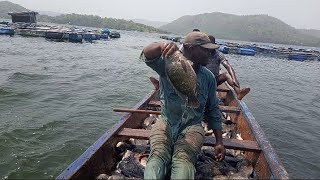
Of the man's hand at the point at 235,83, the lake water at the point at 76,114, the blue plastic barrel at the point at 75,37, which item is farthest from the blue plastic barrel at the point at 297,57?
the man's hand at the point at 235,83

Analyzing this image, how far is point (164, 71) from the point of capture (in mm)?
4320

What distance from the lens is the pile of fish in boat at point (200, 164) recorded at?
4.85 m

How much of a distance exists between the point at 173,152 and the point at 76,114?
701 centimetres

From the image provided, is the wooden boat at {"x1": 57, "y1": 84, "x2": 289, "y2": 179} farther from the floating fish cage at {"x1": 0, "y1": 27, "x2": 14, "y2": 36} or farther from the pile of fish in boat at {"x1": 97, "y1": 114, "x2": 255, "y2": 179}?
the floating fish cage at {"x1": 0, "y1": 27, "x2": 14, "y2": 36}

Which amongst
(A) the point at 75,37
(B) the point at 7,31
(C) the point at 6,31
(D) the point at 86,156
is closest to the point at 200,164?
(D) the point at 86,156

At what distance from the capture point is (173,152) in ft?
14.3

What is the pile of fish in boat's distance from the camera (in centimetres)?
485

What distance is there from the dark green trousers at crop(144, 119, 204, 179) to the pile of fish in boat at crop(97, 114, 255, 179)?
26.3 inches

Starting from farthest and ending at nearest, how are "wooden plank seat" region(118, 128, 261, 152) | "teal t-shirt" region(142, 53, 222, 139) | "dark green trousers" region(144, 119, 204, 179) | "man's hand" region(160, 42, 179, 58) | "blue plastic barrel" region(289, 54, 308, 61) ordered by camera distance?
"blue plastic barrel" region(289, 54, 308, 61) → "wooden plank seat" region(118, 128, 261, 152) → "teal t-shirt" region(142, 53, 222, 139) → "man's hand" region(160, 42, 179, 58) → "dark green trousers" region(144, 119, 204, 179)

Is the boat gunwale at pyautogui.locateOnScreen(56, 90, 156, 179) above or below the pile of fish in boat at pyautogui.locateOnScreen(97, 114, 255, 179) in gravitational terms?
above

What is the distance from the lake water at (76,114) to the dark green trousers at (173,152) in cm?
302

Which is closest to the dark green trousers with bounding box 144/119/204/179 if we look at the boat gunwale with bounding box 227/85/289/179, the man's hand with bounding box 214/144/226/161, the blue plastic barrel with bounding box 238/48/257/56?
the man's hand with bounding box 214/144/226/161

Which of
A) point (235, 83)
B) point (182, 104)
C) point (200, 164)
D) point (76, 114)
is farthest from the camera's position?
point (76, 114)

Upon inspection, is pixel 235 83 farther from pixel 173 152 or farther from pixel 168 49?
pixel 168 49
